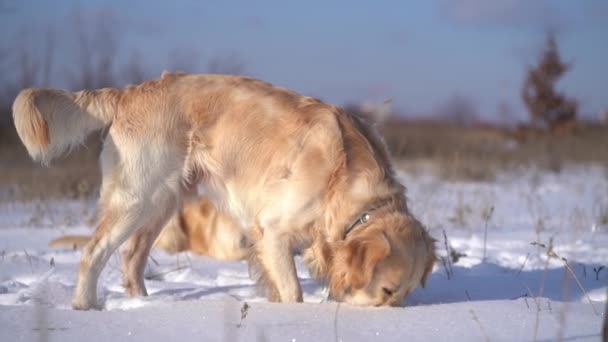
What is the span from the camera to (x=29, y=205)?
822cm

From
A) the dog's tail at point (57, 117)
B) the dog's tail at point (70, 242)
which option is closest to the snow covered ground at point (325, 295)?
the dog's tail at point (70, 242)

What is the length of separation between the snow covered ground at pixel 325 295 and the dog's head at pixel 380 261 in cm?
14

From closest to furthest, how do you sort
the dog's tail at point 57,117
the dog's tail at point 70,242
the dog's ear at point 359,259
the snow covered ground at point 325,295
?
the snow covered ground at point 325,295 < the dog's ear at point 359,259 < the dog's tail at point 57,117 < the dog's tail at point 70,242

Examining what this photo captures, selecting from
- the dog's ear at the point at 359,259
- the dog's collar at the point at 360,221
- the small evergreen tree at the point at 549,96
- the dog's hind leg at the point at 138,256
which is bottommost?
the small evergreen tree at the point at 549,96

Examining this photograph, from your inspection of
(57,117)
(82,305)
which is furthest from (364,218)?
(57,117)

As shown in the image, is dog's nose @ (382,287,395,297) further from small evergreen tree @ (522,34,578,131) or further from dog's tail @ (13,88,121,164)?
small evergreen tree @ (522,34,578,131)

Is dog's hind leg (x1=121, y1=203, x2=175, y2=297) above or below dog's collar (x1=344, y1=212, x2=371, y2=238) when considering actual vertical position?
below

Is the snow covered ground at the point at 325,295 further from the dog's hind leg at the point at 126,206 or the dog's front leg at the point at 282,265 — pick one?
the dog's hind leg at the point at 126,206

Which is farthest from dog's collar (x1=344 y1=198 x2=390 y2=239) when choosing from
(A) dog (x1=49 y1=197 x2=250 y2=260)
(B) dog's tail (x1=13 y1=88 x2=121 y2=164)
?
(A) dog (x1=49 y1=197 x2=250 y2=260)

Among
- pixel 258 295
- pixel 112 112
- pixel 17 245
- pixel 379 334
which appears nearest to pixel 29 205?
pixel 17 245

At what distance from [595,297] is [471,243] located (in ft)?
6.79

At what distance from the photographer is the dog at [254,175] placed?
3.77 metres

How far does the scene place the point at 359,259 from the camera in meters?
3.66

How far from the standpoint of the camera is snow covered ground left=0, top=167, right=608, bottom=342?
9.54 ft
